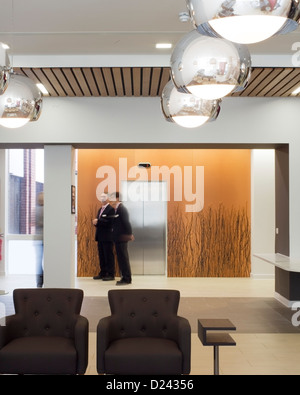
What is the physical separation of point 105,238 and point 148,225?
4.32 feet

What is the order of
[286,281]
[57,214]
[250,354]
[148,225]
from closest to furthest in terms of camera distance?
[250,354], [286,281], [57,214], [148,225]

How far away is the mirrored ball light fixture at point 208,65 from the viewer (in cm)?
230

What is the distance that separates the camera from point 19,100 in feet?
10.8

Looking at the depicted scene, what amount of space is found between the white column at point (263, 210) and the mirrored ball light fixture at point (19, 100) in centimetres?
918

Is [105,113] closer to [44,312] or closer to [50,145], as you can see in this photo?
[50,145]

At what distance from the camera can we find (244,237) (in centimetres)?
1207

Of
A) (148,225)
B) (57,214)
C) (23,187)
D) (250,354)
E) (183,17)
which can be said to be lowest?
(250,354)

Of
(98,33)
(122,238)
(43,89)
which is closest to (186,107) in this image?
(98,33)

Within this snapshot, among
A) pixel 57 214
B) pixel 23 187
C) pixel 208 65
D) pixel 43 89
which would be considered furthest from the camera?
pixel 23 187

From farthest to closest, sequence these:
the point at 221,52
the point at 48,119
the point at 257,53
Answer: the point at 48,119 < the point at 257,53 < the point at 221,52

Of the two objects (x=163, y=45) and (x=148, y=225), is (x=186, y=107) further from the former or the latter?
(x=148, y=225)

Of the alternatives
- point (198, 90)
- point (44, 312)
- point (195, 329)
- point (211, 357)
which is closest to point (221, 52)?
point (198, 90)

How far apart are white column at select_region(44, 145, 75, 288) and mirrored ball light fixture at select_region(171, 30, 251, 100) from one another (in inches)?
264

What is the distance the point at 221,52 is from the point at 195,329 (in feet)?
18.1
